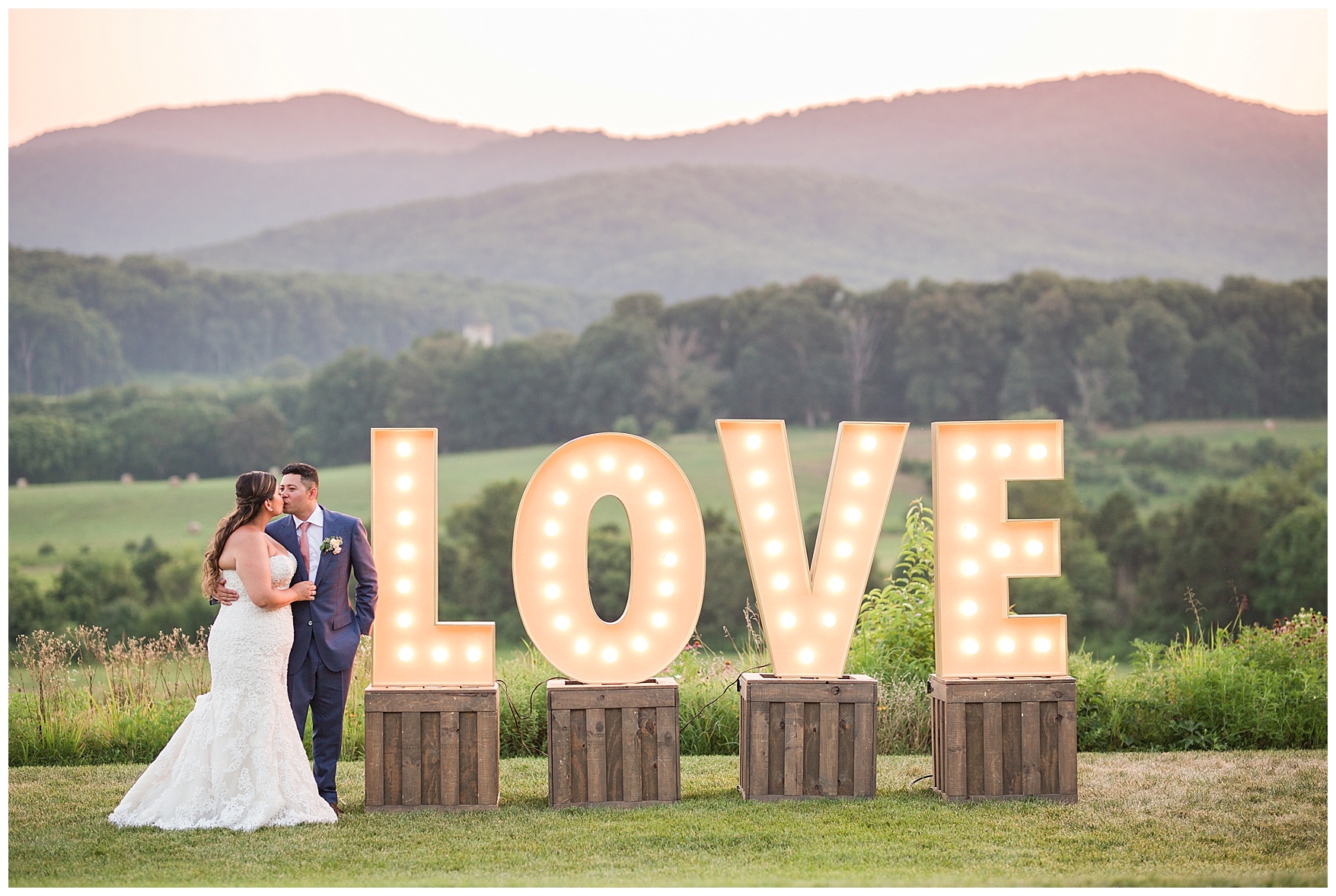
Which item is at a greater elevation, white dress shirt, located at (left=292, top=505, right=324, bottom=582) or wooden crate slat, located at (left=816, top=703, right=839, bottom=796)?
white dress shirt, located at (left=292, top=505, right=324, bottom=582)

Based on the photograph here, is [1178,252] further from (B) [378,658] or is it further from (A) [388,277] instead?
(B) [378,658]

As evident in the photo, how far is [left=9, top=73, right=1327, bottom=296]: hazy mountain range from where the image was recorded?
56719mm

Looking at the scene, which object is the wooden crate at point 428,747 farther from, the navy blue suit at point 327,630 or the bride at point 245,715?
the bride at point 245,715

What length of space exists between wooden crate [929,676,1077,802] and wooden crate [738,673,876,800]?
0.55m

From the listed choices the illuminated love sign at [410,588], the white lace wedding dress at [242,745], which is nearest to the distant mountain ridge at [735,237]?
the illuminated love sign at [410,588]

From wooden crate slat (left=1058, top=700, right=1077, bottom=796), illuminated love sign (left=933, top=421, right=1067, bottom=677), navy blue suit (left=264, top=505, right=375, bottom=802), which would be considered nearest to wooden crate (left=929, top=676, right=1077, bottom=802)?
wooden crate slat (left=1058, top=700, right=1077, bottom=796)

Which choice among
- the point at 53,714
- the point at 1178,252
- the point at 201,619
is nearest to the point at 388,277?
the point at 201,619

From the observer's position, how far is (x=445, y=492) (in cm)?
4519

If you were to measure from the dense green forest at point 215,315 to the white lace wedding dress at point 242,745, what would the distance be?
45.1m

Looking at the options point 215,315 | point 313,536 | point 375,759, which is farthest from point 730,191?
point 375,759

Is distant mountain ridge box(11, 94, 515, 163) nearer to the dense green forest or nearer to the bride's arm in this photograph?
the dense green forest

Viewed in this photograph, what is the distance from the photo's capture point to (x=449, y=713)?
7211 mm

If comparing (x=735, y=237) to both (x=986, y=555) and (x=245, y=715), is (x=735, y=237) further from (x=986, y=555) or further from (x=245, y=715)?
(x=245, y=715)

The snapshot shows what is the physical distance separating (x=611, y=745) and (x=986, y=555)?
2.81 meters
